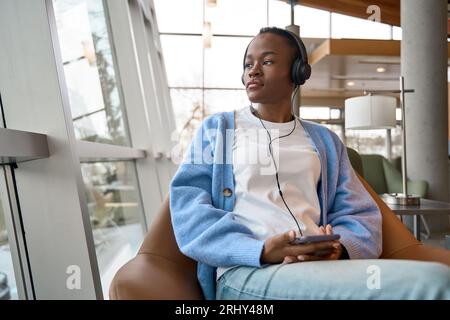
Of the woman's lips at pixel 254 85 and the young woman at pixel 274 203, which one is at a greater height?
the woman's lips at pixel 254 85

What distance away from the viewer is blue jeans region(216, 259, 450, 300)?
0.84 metres

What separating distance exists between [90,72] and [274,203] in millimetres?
2006

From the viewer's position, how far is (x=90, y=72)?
2.77 metres

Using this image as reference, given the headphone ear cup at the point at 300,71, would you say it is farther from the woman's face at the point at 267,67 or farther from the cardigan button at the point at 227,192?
the cardigan button at the point at 227,192

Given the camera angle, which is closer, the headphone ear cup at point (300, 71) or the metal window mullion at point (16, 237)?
the metal window mullion at point (16, 237)

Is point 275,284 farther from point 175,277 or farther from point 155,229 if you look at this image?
point 155,229

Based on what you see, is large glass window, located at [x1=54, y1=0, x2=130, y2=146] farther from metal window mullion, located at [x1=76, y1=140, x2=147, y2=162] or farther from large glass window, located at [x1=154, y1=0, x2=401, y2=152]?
large glass window, located at [x1=154, y1=0, x2=401, y2=152]

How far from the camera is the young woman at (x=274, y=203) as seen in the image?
0.95 metres

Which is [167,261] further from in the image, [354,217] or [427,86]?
[427,86]

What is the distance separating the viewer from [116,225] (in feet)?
10.4

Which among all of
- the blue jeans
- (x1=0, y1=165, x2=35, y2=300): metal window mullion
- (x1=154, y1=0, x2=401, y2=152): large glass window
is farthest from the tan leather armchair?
(x1=154, y1=0, x2=401, y2=152): large glass window

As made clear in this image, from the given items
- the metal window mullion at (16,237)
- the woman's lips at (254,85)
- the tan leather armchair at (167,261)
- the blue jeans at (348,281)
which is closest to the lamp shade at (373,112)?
the tan leather armchair at (167,261)

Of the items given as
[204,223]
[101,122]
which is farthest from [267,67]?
[101,122]

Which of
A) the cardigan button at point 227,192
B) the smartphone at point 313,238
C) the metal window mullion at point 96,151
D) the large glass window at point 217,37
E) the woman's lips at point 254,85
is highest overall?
the large glass window at point 217,37
